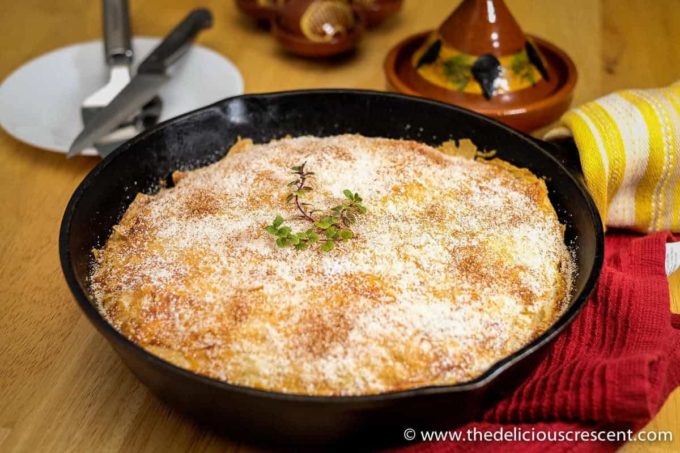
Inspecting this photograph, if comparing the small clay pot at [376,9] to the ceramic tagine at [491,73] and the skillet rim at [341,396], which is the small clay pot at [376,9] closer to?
the ceramic tagine at [491,73]

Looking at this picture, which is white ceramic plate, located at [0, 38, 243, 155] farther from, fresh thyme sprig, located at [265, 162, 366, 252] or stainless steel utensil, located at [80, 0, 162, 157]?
fresh thyme sprig, located at [265, 162, 366, 252]

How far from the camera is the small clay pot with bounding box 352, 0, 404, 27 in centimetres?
242

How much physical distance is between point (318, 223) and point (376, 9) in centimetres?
135

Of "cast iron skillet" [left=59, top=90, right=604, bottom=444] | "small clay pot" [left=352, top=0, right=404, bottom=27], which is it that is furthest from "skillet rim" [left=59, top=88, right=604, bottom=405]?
"small clay pot" [left=352, top=0, right=404, bottom=27]

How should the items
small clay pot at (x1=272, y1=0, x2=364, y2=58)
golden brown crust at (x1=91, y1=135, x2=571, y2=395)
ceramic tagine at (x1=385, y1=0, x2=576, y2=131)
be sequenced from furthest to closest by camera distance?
small clay pot at (x1=272, y1=0, x2=364, y2=58) < ceramic tagine at (x1=385, y1=0, x2=576, y2=131) < golden brown crust at (x1=91, y1=135, x2=571, y2=395)

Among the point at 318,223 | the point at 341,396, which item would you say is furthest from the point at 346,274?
the point at 341,396

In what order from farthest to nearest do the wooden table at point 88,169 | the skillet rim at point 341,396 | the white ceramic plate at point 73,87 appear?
the white ceramic plate at point 73,87
the wooden table at point 88,169
the skillet rim at point 341,396

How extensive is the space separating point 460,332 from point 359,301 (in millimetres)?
159

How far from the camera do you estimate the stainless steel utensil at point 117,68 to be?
6.57 feet

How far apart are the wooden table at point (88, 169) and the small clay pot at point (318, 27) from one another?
0.29 ft

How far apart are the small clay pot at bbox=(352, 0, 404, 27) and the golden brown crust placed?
1.00 metres

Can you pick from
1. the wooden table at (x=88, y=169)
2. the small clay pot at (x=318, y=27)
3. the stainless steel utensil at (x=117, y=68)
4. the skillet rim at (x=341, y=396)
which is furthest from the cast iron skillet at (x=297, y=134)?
the small clay pot at (x=318, y=27)

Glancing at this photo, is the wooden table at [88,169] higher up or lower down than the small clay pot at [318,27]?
lower down

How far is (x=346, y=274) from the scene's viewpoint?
1.21 m
